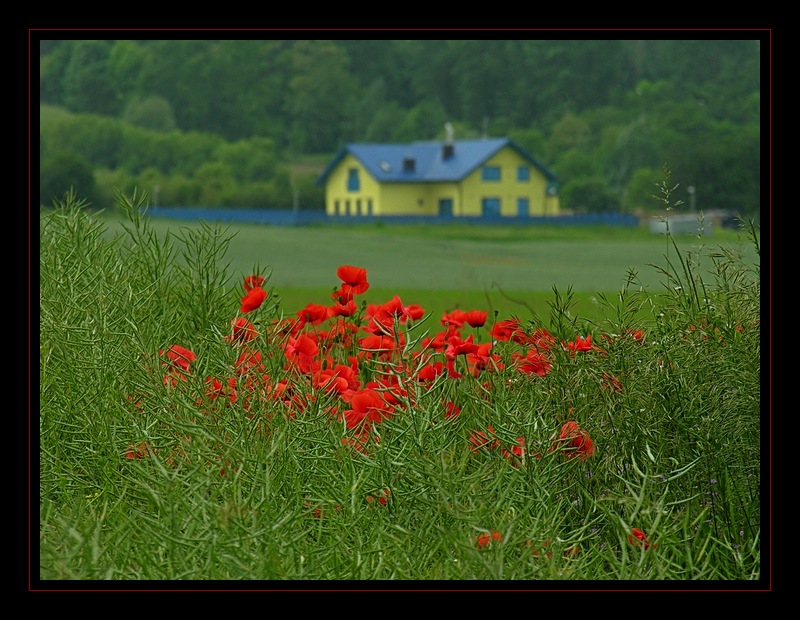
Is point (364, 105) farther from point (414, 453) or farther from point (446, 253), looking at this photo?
point (414, 453)

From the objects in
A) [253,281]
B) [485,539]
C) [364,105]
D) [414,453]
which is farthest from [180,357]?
[364,105]

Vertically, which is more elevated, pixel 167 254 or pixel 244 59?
pixel 244 59

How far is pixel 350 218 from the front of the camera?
4728 centimetres

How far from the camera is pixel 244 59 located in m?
43.5

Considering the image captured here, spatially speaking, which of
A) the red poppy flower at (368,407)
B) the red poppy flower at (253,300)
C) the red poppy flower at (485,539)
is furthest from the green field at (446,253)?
the red poppy flower at (485,539)

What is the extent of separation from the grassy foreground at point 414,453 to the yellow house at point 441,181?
42.2 meters

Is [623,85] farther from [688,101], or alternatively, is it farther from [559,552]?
[559,552]

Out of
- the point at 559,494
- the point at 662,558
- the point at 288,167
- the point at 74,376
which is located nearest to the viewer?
the point at 662,558

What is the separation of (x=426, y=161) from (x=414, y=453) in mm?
45562

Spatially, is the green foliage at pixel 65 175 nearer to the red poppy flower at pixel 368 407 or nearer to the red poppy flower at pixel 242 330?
the red poppy flower at pixel 242 330

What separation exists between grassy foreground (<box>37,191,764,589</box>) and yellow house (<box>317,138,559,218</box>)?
4225 centimetres

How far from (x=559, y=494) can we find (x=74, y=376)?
1.31m

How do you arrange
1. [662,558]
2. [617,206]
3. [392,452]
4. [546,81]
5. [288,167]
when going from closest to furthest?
1. [662,558]
2. [392,452]
3. [546,81]
4. [617,206]
5. [288,167]
